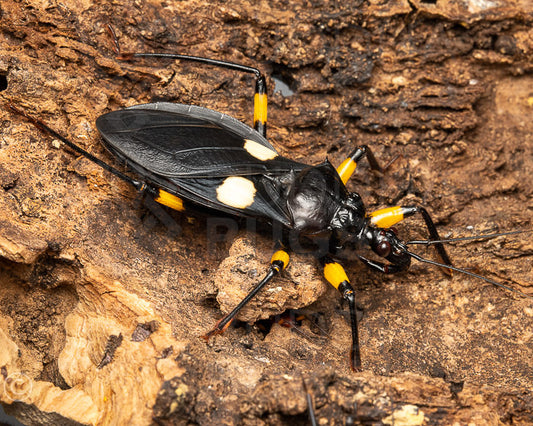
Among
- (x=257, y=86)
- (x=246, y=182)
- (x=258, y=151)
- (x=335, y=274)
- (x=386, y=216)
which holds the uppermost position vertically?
(x=257, y=86)

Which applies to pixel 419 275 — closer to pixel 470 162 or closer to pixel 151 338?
pixel 470 162

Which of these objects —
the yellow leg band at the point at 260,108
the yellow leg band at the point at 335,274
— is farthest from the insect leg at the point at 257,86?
the yellow leg band at the point at 335,274

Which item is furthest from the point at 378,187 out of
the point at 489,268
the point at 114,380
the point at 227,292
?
the point at 114,380

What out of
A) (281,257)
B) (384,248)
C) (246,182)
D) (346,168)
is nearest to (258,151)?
(246,182)

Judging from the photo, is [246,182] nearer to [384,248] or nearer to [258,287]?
[258,287]

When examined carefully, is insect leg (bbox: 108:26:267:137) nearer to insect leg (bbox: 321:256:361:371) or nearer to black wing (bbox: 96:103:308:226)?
black wing (bbox: 96:103:308:226)

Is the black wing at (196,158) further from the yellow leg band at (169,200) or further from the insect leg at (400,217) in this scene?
the insect leg at (400,217)
